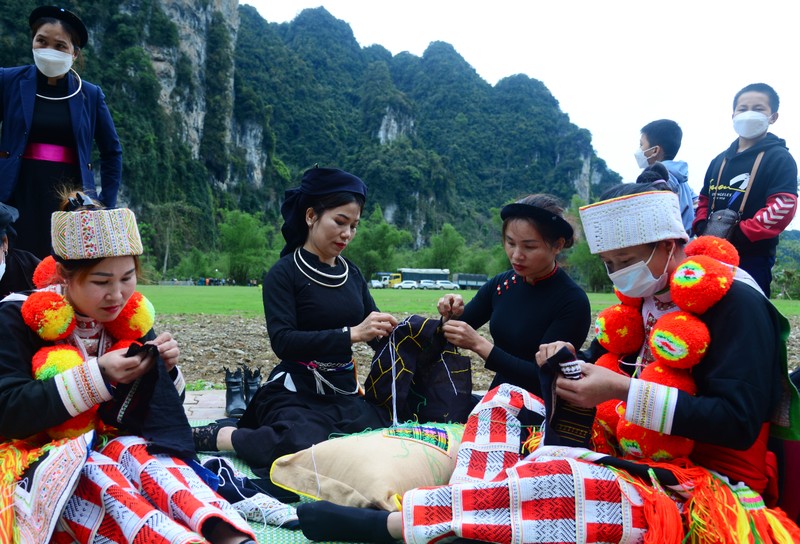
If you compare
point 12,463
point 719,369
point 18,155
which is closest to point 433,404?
point 719,369

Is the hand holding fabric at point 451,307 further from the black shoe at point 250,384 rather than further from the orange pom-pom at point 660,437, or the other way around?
the black shoe at point 250,384

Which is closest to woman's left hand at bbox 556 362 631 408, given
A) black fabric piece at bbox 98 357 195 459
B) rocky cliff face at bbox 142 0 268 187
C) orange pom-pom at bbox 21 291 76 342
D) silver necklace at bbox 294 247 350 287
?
black fabric piece at bbox 98 357 195 459

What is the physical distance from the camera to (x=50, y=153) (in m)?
4.16

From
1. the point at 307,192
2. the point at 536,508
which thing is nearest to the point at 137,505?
the point at 536,508

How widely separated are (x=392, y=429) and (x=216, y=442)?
1.17 meters

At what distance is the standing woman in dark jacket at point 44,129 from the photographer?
3.98 metres

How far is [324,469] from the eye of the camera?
2.85m

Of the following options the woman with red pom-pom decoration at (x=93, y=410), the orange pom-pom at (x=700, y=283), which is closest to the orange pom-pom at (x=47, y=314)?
the woman with red pom-pom decoration at (x=93, y=410)

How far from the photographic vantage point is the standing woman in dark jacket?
3.98 meters

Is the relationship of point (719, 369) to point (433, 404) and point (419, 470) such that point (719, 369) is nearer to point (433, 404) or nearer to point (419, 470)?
point (419, 470)

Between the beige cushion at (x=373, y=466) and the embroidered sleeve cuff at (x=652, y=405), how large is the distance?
3.61 ft

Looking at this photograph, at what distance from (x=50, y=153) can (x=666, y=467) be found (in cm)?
429

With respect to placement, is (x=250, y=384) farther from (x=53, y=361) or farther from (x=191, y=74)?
(x=191, y=74)

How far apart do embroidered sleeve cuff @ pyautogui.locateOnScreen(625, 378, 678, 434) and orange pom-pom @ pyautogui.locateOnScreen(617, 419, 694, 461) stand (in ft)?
0.41
